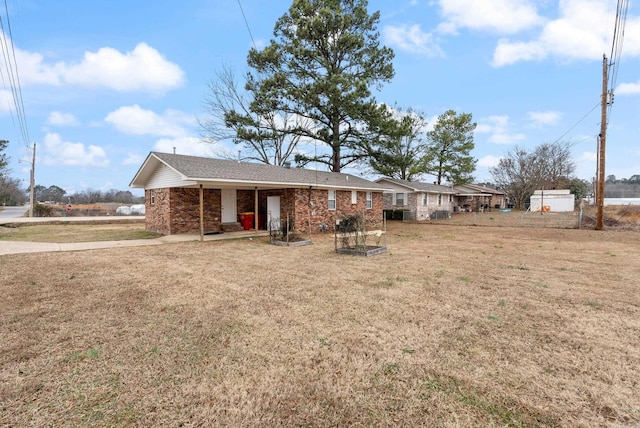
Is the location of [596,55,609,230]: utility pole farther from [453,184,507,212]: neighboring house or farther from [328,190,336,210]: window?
[453,184,507,212]: neighboring house

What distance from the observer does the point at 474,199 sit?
41812mm

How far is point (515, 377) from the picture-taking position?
2.82 meters

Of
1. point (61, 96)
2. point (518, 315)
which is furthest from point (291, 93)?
point (518, 315)

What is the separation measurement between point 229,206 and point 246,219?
3.35 feet

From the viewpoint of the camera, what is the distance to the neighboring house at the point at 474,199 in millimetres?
38841

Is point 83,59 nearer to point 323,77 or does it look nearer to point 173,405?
point 323,77

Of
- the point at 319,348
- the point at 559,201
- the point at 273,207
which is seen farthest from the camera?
the point at 559,201

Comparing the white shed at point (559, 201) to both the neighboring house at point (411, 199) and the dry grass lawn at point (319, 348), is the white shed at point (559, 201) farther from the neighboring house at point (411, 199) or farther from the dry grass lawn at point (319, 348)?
the dry grass lawn at point (319, 348)

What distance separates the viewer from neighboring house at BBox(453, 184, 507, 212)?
38841 millimetres

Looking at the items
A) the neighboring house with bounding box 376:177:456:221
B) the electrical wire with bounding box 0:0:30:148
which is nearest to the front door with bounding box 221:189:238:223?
the electrical wire with bounding box 0:0:30:148

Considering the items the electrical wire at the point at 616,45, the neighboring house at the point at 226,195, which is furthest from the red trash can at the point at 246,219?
the electrical wire at the point at 616,45

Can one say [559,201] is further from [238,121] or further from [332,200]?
[238,121]

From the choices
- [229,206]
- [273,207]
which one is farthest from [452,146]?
[229,206]

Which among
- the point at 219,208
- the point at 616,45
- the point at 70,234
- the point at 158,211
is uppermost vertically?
the point at 616,45
